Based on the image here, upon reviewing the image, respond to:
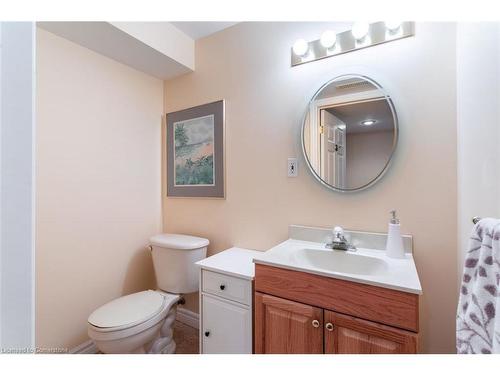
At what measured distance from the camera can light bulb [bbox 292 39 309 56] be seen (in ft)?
4.42

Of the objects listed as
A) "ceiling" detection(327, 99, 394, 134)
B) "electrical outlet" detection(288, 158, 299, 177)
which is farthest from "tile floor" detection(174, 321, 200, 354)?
"ceiling" detection(327, 99, 394, 134)

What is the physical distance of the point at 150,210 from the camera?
6.33 feet

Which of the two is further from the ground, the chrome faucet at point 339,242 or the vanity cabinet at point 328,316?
the chrome faucet at point 339,242

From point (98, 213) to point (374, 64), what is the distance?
1.91 metres

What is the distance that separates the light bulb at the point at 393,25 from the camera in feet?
3.73

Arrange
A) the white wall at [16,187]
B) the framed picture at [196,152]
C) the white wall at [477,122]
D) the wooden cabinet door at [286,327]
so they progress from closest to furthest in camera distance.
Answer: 1. the white wall at [16,187]
2. the white wall at [477,122]
3. the wooden cabinet door at [286,327]
4. the framed picture at [196,152]

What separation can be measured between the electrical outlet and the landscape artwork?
0.59m

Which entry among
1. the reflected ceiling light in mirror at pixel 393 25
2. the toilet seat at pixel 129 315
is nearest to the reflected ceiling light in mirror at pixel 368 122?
the reflected ceiling light in mirror at pixel 393 25

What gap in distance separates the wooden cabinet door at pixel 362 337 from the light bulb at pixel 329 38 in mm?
1339

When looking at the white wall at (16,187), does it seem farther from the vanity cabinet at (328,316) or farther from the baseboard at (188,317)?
the baseboard at (188,317)

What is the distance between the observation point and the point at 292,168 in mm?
1432

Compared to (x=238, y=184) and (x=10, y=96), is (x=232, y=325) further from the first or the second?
(x=10, y=96)

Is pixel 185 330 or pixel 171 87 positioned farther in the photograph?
pixel 171 87
